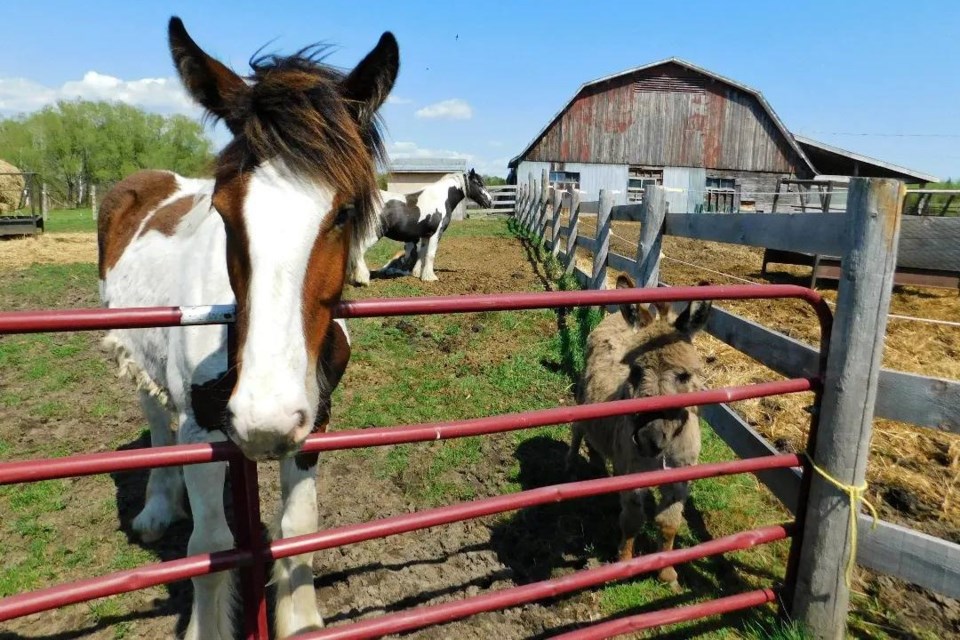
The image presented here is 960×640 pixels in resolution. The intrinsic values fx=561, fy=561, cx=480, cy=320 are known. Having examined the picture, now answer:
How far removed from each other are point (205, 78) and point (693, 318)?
103 inches

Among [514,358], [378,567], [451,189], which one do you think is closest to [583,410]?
[378,567]

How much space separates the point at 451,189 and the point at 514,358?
774 centimetres

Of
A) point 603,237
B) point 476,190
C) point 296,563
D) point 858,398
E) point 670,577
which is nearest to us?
point 858,398

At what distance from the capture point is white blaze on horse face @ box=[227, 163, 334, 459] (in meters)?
1.33

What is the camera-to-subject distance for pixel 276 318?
1430 millimetres

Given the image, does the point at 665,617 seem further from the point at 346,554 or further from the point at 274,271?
the point at 274,271

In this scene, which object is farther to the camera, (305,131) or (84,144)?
(84,144)

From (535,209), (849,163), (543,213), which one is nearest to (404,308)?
(543,213)

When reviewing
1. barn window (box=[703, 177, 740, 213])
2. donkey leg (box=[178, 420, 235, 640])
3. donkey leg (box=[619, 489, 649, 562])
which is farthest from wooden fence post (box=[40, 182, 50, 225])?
barn window (box=[703, 177, 740, 213])

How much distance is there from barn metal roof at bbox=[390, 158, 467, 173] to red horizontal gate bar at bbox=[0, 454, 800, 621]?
31347 millimetres

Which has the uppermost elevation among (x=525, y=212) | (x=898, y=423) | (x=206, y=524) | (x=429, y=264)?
(x=525, y=212)

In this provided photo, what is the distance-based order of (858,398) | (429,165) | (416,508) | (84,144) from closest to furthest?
(858,398) → (416,508) → (429,165) → (84,144)

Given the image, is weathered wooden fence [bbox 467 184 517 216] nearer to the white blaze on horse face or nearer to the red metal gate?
the red metal gate

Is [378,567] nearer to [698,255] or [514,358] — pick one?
[514,358]
